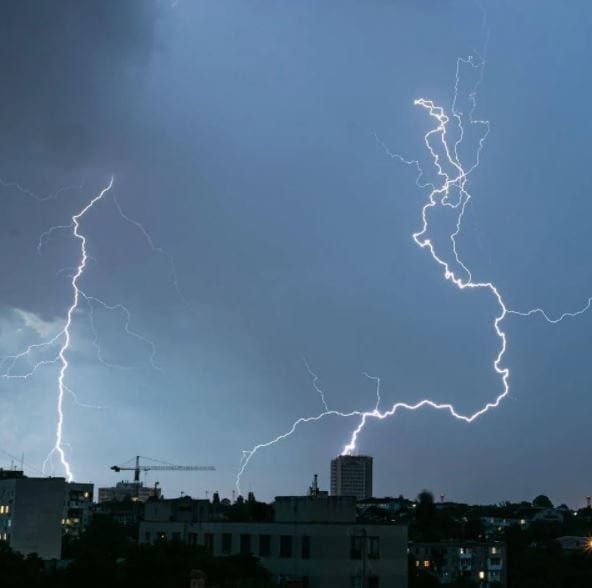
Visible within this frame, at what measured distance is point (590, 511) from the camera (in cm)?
16038

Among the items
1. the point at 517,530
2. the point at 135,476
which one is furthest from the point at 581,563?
the point at 135,476

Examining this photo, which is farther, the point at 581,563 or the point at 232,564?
the point at 581,563

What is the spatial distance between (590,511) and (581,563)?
86.3 metres

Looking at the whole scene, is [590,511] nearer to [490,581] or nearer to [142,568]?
[490,581]

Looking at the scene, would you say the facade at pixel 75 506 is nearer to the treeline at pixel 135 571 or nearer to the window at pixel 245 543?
the window at pixel 245 543

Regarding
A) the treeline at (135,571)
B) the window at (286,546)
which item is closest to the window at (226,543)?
the window at (286,546)

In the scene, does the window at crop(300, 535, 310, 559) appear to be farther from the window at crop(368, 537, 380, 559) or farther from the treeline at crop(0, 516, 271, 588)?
the treeline at crop(0, 516, 271, 588)

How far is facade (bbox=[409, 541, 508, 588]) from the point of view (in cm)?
8406

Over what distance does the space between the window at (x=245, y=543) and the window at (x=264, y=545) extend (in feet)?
2.50

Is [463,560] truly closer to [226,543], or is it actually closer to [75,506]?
[226,543]

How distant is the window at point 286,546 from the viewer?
145 ft

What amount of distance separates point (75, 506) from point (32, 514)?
30.6 meters

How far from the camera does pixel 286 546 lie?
44531mm

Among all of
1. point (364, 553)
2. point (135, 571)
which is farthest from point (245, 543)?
point (135, 571)
